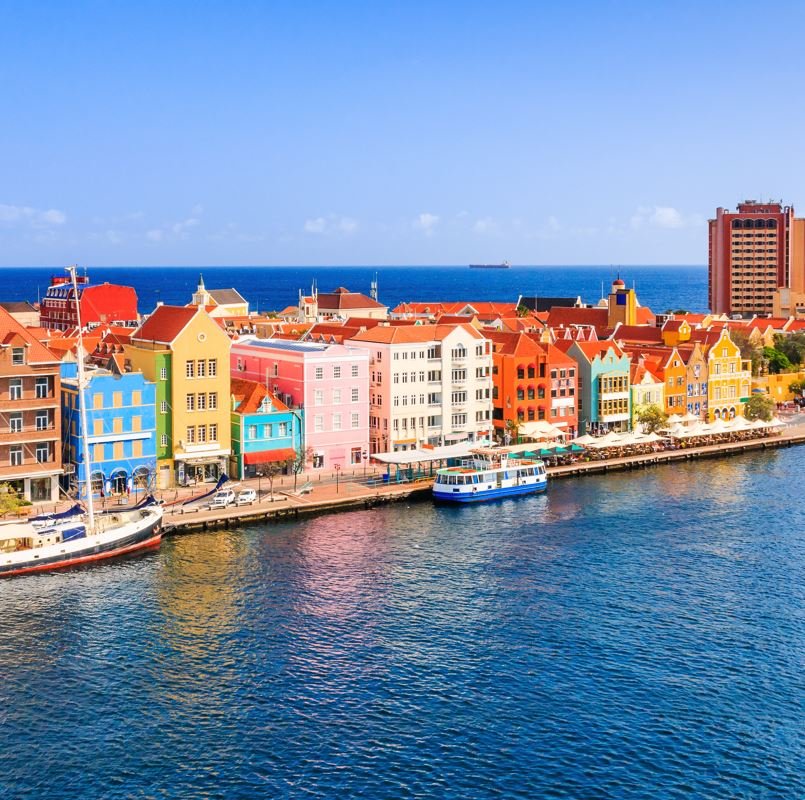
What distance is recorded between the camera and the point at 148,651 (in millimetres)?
48938

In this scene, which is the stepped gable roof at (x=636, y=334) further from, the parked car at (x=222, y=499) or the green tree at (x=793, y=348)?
the parked car at (x=222, y=499)

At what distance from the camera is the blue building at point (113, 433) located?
74688 mm

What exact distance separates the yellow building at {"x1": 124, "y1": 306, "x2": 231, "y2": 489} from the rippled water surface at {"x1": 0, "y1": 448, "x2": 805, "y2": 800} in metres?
11.7

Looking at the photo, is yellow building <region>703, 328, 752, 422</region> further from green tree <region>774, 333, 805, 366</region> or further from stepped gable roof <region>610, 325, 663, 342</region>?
green tree <region>774, 333, 805, 366</region>

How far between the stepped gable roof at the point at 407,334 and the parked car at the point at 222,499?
72.9ft

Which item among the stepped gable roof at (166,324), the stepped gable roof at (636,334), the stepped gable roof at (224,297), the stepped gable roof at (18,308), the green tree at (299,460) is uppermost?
the stepped gable roof at (224,297)

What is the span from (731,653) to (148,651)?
25.0 meters

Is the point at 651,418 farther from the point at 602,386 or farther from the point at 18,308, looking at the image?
the point at 18,308

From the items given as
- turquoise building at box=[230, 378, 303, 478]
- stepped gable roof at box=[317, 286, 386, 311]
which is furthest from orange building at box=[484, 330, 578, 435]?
stepped gable roof at box=[317, 286, 386, 311]

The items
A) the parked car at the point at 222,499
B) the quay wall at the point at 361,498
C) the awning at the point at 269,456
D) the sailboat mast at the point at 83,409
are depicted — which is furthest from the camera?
the awning at the point at 269,456

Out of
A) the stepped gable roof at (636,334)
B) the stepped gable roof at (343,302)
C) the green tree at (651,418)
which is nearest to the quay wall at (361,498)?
the green tree at (651,418)

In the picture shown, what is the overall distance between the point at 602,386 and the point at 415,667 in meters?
58.6

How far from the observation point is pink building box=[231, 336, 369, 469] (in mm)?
86125

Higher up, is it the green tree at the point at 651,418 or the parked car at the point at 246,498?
the green tree at the point at 651,418
